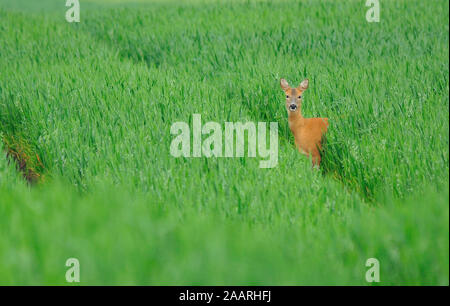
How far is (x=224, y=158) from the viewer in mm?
4691

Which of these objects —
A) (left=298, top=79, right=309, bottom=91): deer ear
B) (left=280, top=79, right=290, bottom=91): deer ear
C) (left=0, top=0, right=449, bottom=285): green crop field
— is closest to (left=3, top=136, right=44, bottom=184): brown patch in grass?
(left=0, top=0, right=449, bottom=285): green crop field

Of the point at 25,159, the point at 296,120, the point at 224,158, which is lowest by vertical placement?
the point at 25,159

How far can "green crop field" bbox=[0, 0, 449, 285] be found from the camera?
2.70m

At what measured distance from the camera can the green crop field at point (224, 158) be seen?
8.86 feet

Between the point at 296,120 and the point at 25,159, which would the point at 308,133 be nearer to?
the point at 296,120

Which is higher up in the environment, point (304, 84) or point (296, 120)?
point (304, 84)

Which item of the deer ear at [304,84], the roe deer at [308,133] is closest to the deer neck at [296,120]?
the roe deer at [308,133]

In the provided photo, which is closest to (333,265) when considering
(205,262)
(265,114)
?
(205,262)

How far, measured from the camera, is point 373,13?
34.8 ft

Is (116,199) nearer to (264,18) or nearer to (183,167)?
(183,167)

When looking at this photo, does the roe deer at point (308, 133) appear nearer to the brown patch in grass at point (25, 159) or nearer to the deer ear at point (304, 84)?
the deer ear at point (304, 84)

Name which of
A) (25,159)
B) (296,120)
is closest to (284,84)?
(296,120)

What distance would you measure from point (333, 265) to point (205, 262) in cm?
93

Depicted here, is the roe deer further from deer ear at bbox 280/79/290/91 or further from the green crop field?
the green crop field
